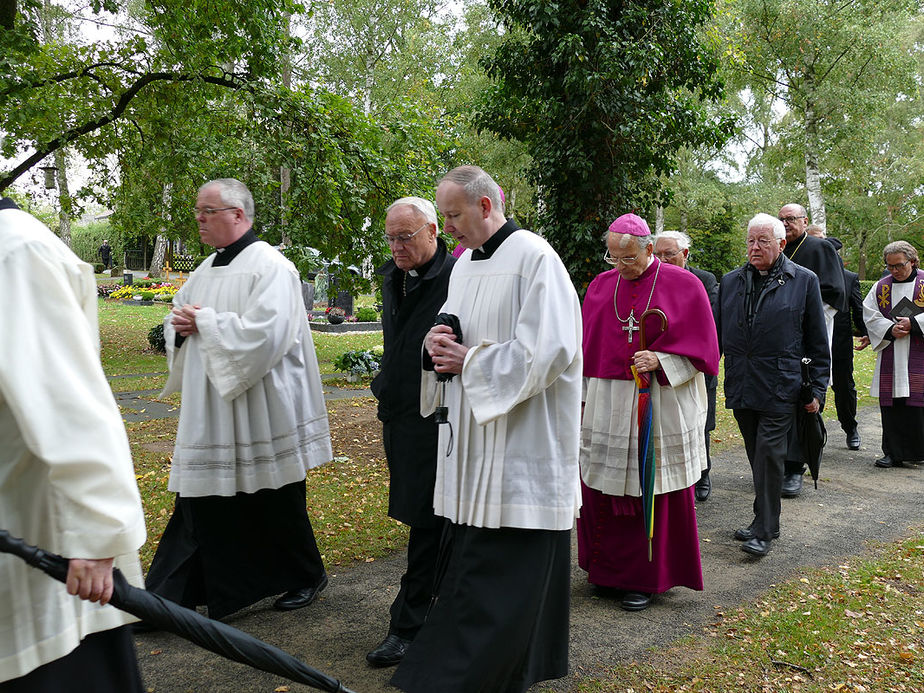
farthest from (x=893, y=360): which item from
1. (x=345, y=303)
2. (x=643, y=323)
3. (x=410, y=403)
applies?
(x=345, y=303)

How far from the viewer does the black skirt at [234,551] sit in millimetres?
4254

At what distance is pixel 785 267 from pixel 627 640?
2969 millimetres

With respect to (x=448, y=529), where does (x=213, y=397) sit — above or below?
above

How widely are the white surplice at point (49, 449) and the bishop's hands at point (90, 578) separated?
3cm

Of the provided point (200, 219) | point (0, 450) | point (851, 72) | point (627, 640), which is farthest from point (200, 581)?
point (851, 72)

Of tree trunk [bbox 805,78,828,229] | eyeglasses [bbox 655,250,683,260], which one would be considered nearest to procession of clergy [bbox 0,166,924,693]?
eyeglasses [bbox 655,250,683,260]

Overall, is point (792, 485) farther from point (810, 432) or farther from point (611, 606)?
point (611, 606)

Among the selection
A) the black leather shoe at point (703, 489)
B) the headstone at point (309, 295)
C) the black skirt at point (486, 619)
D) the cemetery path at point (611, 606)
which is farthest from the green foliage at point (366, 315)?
the black skirt at point (486, 619)

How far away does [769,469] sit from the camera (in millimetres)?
5422

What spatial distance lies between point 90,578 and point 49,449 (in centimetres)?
33

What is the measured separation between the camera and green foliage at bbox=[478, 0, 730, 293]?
10.3 meters

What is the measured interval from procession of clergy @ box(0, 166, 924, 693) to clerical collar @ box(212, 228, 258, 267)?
11 millimetres

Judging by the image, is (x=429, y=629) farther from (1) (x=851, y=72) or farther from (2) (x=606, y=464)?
(1) (x=851, y=72)

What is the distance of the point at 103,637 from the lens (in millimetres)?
2156
